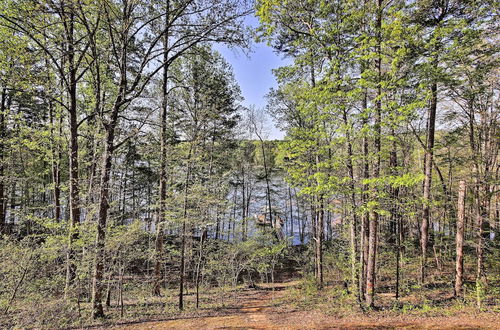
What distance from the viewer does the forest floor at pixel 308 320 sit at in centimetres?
623

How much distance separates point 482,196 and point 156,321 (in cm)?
1265

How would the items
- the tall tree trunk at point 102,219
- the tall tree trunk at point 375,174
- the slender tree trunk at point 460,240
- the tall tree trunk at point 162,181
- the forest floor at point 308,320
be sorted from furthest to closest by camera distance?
the tall tree trunk at point 162,181 → the slender tree trunk at point 460,240 → the tall tree trunk at point 375,174 → the tall tree trunk at point 102,219 → the forest floor at point 308,320

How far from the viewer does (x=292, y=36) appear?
35.2 feet

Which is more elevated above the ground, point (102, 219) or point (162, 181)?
point (162, 181)

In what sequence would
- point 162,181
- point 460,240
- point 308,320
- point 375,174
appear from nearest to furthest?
point 375,174 → point 308,320 → point 460,240 → point 162,181

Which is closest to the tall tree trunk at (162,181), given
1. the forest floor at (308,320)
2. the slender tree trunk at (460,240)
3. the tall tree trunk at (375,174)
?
the forest floor at (308,320)

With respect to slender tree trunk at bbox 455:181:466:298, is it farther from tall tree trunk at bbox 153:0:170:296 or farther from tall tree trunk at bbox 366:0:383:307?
tall tree trunk at bbox 153:0:170:296

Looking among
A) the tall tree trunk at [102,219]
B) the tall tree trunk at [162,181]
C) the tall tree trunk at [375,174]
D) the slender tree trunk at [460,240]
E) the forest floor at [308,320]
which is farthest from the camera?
the tall tree trunk at [162,181]

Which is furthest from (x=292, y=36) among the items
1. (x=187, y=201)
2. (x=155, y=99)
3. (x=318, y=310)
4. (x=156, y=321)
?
(x=156, y=321)

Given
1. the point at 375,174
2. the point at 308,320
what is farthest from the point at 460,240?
the point at 308,320

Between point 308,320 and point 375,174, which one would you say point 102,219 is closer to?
point 308,320

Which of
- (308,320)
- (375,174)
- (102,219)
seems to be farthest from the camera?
(308,320)

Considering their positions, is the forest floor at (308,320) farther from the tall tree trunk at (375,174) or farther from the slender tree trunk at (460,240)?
the slender tree trunk at (460,240)

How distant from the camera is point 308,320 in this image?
7.55 m
